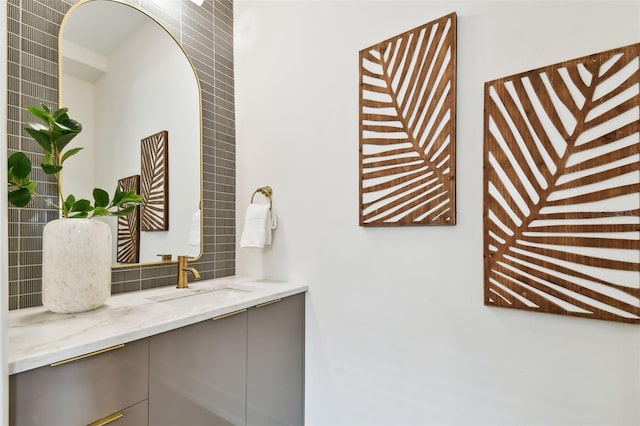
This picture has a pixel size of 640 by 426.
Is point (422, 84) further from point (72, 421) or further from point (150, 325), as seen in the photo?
point (72, 421)

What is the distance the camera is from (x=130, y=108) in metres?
1.54

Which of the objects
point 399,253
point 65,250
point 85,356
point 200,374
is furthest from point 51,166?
point 399,253

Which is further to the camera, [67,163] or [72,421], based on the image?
[67,163]

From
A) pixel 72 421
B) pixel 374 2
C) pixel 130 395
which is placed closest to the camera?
pixel 72 421

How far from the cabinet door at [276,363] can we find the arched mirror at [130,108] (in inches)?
24.7

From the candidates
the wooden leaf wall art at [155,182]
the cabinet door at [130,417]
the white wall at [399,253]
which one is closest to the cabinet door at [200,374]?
the cabinet door at [130,417]

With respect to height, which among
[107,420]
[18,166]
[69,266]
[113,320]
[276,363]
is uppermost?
[18,166]

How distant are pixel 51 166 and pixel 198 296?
0.79 metres

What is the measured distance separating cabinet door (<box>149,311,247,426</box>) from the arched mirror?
602mm

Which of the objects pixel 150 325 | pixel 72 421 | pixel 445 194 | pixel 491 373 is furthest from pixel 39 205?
pixel 491 373

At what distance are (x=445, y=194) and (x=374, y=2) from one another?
38.1 inches

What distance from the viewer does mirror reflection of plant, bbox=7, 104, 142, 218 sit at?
1.01 metres

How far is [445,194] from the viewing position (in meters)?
1.32

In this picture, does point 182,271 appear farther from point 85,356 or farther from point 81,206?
point 85,356
